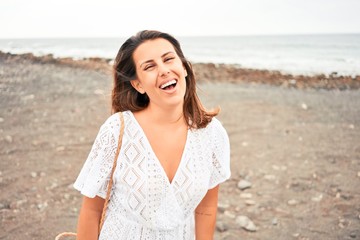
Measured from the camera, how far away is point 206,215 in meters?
2.45

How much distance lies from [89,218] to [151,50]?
1.05 meters

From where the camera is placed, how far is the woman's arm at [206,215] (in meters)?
2.45

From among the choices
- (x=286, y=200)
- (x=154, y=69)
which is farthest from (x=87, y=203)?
(x=286, y=200)

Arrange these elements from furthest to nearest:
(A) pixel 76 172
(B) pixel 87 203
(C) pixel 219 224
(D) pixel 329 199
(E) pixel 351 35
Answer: (E) pixel 351 35, (A) pixel 76 172, (D) pixel 329 199, (C) pixel 219 224, (B) pixel 87 203

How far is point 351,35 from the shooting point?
37.6m

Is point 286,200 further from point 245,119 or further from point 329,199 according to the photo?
point 245,119

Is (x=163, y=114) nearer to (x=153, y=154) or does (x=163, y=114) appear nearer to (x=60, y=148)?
(x=153, y=154)

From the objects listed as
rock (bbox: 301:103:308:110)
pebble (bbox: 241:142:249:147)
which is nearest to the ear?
pebble (bbox: 241:142:249:147)

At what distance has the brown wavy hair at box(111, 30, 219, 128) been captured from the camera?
225 centimetres

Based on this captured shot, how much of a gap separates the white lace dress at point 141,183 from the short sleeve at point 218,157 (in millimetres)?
52

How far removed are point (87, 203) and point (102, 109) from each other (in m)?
6.48

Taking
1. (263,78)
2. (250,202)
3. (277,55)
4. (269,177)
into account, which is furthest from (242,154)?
(277,55)

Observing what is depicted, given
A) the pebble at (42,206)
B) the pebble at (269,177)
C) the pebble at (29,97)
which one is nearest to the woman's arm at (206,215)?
the pebble at (42,206)

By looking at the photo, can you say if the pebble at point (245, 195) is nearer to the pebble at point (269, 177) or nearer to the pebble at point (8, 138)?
the pebble at point (269, 177)
